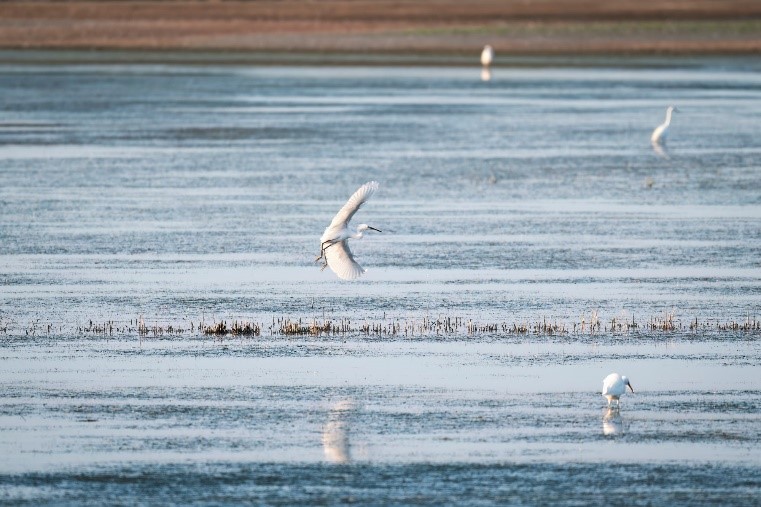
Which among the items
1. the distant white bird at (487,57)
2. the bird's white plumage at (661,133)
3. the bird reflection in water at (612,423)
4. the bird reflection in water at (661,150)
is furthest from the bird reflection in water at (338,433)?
the distant white bird at (487,57)

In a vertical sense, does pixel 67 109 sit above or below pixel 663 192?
above

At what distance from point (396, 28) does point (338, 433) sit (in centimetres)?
5781

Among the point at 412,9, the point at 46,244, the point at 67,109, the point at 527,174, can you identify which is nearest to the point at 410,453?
the point at 46,244

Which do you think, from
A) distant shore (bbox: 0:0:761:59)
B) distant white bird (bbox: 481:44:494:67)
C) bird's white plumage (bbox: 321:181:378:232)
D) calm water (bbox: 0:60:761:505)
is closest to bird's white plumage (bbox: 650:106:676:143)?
calm water (bbox: 0:60:761:505)

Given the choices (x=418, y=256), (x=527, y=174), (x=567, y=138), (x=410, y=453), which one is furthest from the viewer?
(x=567, y=138)

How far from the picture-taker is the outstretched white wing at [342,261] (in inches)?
625

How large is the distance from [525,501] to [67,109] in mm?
32335

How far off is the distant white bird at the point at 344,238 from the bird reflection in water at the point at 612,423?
371cm

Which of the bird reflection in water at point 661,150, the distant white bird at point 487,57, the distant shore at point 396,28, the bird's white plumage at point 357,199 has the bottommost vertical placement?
the bird's white plumage at point 357,199

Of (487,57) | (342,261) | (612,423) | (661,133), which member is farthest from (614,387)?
(487,57)

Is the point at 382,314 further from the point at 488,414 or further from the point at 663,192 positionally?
the point at 663,192

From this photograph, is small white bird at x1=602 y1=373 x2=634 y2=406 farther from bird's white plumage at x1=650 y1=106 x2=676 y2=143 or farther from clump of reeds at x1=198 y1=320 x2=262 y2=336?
bird's white plumage at x1=650 y1=106 x2=676 y2=143

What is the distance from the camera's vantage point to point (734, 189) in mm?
26328

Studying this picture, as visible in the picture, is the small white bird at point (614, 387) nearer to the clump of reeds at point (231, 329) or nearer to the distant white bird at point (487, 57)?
the clump of reeds at point (231, 329)
